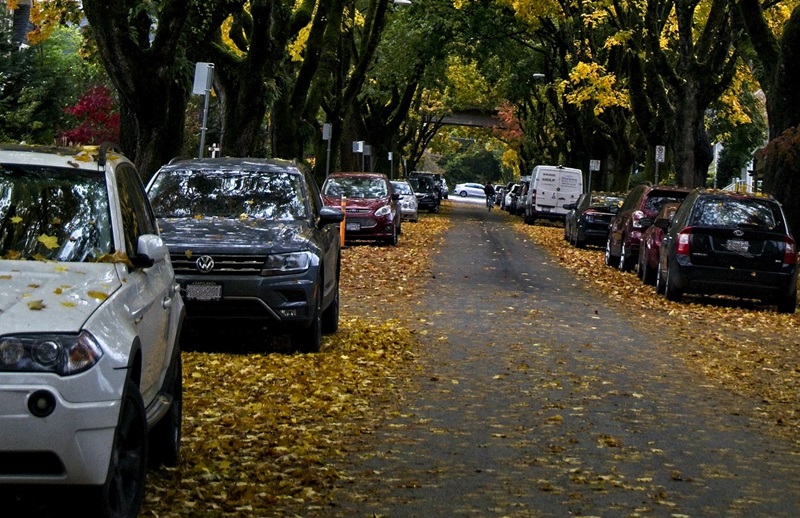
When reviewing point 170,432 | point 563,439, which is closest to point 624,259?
point 563,439

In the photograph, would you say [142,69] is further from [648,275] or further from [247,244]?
[648,275]

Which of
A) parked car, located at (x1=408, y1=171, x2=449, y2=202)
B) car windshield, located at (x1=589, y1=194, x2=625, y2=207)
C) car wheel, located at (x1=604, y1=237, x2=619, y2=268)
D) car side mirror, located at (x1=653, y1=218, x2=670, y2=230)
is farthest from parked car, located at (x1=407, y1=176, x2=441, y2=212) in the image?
car side mirror, located at (x1=653, y1=218, x2=670, y2=230)

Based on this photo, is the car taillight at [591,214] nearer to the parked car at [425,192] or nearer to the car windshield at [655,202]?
the car windshield at [655,202]

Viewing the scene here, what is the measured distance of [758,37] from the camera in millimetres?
26188

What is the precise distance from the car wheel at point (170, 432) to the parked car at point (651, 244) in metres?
15.8

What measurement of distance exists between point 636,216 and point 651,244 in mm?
3329

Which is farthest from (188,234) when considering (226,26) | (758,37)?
(226,26)

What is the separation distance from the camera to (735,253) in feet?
66.8

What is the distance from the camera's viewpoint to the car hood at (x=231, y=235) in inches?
501

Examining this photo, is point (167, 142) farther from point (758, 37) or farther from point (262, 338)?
point (758, 37)

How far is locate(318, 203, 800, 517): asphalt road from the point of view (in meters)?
7.54

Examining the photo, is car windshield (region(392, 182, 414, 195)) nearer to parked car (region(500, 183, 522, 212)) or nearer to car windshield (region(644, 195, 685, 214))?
parked car (region(500, 183, 522, 212))

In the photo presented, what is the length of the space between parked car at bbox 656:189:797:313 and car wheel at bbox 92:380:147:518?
49.0ft

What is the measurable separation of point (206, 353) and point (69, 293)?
707cm
